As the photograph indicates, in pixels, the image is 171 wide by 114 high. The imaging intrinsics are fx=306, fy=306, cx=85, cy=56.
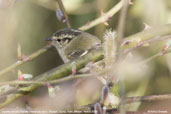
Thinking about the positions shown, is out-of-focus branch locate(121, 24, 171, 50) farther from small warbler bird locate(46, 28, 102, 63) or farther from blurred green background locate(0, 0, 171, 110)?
small warbler bird locate(46, 28, 102, 63)

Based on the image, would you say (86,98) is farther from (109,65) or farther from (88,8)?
(109,65)

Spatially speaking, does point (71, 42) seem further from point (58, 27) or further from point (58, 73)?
point (58, 73)

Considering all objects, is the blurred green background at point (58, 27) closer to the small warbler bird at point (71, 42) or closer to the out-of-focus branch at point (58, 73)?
the small warbler bird at point (71, 42)

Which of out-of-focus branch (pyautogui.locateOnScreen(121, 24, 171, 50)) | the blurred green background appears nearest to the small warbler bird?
the blurred green background

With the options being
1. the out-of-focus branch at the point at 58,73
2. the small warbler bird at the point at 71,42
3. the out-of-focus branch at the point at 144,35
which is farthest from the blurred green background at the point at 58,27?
the out-of-focus branch at the point at 58,73

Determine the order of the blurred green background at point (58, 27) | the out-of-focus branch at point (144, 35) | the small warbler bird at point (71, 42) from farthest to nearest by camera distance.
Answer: the small warbler bird at point (71, 42) < the blurred green background at point (58, 27) < the out-of-focus branch at point (144, 35)

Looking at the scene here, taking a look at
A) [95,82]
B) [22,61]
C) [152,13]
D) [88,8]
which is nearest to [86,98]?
[95,82]

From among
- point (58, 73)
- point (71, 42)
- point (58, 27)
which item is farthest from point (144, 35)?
point (58, 27)
